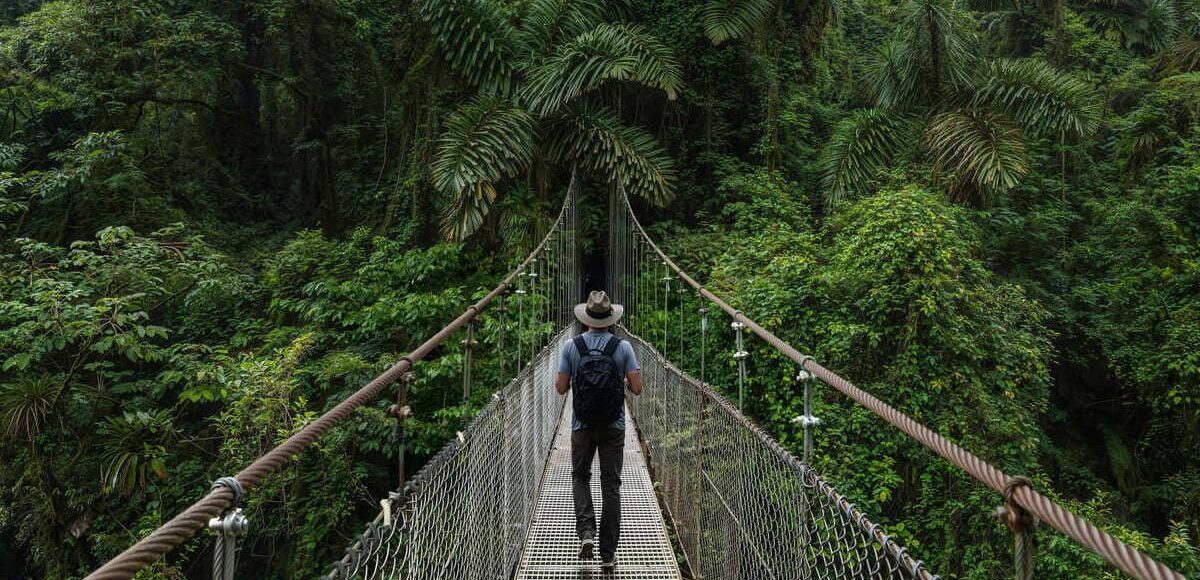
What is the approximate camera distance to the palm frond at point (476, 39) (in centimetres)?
630

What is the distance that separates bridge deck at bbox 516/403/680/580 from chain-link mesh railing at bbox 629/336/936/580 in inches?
4.1

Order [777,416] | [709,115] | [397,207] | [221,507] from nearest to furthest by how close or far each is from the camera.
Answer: [221,507], [777,416], [397,207], [709,115]

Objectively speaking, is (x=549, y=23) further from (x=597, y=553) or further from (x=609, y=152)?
(x=597, y=553)

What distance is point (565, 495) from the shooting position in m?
2.81

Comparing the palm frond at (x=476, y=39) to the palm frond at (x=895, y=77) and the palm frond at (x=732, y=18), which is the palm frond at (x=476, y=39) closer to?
the palm frond at (x=732, y=18)

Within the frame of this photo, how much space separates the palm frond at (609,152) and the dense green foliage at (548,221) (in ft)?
0.13

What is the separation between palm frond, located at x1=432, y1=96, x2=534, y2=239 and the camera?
576cm

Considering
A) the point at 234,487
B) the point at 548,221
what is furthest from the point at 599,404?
the point at 548,221

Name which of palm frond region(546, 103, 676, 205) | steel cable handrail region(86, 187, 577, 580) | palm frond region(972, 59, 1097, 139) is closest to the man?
steel cable handrail region(86, 187, 577, 580)

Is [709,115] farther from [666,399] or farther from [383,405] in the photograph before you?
[666,399]

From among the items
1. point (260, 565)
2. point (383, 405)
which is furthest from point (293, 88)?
point (260, 565)

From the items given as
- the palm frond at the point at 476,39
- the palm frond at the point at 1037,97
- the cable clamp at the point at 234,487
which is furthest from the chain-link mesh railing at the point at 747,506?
the palm frond at the point at 1037,97

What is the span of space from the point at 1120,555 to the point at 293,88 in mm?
9183

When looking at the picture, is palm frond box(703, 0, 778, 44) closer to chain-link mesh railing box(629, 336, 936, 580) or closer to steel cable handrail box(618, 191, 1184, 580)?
chain-link mesh railing box(629, 336, 936, 580)
